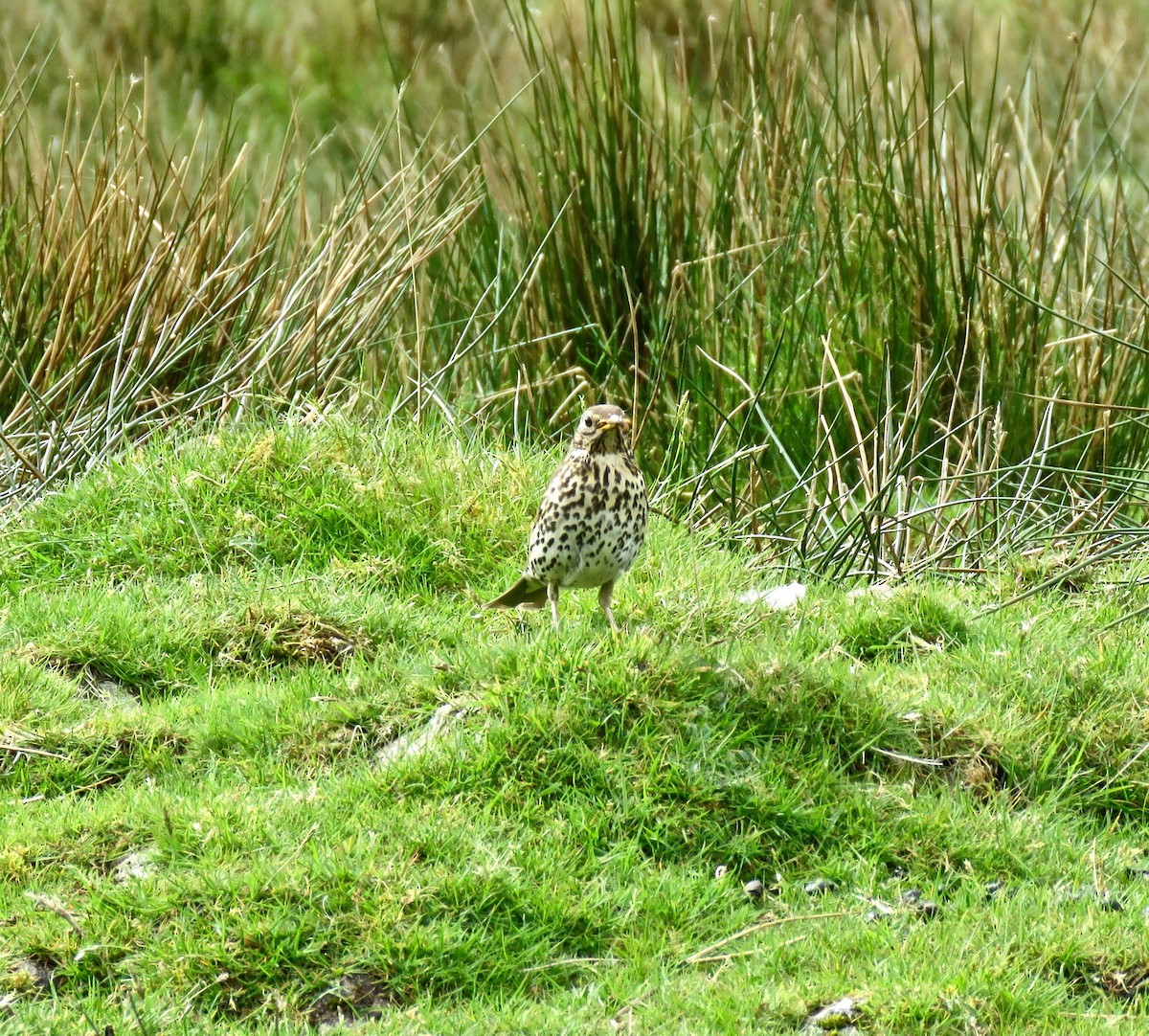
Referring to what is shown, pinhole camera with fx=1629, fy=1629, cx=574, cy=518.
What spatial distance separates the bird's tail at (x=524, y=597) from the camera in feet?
16.8

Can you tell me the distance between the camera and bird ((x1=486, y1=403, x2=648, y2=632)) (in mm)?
4543

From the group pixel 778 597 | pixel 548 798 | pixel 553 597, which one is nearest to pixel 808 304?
pixel 778 597

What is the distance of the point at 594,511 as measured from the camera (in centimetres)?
454

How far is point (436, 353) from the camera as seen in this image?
7.75m

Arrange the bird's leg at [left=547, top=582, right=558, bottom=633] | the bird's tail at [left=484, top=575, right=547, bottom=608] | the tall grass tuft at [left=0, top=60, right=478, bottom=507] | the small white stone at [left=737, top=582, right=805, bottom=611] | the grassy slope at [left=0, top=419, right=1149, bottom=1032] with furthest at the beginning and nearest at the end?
the tall grass tuft at [left=0, top=60, right=478, bottom=507], the small white stone at [left=737, top=582, right=805, bottom=611], the bird's tail at [left=484, top=575, right=547, bottom=608], the bird's leg at [left=547, top=582, right=558, bottom=633], the grassy slope at [left=0, top=419, right=1149, bottom=1032]

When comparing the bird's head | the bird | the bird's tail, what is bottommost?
the bird's tail

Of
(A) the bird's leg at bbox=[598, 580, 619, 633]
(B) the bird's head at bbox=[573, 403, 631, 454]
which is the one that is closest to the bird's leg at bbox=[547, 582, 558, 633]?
(A) the bird's leg at bbox=[598, 580, 619, 633]

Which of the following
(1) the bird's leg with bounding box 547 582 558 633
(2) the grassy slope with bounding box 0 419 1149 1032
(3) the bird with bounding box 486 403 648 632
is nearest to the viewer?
(2) the grassy slope with bounding box 0 419 1149 1032

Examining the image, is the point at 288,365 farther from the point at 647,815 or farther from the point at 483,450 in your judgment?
the point at 647,815

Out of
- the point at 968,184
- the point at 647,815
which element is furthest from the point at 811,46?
the point at 647,815

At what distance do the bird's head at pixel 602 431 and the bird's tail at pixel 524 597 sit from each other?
2.01 feet

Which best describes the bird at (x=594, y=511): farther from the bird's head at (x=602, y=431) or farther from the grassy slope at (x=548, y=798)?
the grassy slope at (x=548, y=798)

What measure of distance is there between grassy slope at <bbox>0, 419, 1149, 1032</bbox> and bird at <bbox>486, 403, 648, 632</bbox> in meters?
0.22

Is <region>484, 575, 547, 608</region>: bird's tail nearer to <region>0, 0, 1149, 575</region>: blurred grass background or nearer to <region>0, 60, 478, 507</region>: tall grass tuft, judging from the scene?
<region>0, 0, 1149, 575</region>: blurred grass background
